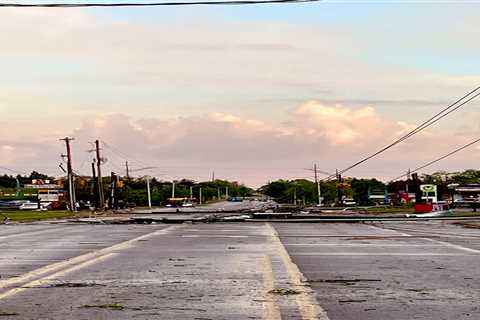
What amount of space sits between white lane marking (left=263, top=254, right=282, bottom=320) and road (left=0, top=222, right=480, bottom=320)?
14 mm

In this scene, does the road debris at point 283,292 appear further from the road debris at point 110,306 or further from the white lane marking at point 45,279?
the white lane marking at point 45,279

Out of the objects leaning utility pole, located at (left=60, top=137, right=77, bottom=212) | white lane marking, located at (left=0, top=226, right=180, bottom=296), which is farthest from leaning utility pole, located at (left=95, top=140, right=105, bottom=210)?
white lane marking, located at (left=0, top=226, right=180, bottom=296)

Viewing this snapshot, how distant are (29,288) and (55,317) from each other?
3388 mm

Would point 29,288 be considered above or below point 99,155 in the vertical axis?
below

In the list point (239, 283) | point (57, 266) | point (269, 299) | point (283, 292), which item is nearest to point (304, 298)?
point (269, 299)

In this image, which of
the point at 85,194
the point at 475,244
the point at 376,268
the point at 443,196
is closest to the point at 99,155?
the point at 85,194

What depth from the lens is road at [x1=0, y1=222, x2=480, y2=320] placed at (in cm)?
1045

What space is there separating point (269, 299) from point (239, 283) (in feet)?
7.43

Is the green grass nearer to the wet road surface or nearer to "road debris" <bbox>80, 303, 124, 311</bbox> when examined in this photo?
the wet road surface

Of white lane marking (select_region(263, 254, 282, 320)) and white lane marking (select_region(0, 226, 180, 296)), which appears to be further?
white lane marking (select_region(0, 226, 180, 296))

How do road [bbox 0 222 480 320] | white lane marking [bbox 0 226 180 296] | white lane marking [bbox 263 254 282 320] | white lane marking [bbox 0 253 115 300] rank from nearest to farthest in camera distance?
1. white lane marking [bbox 263 254 282 320]
2. road [bbox 0 222 480 320]
3. white lane marking [bbox 0 253 115 300]
4. white lane marking [bbox 0 226 180 296]

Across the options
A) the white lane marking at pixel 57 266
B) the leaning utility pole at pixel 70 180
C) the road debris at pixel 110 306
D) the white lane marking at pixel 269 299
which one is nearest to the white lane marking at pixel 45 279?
the white lane marking at pixel 57 266

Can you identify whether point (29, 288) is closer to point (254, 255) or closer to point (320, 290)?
point (320, 290)

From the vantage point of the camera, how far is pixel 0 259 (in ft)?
65.1
